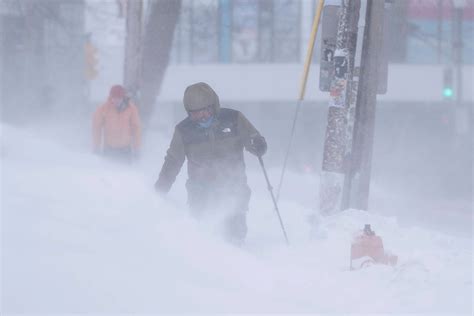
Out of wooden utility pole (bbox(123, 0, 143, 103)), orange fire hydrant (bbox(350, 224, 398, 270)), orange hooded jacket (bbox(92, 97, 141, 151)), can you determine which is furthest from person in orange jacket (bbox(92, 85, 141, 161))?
orange fire hydrant (bbox(350, 224, 398, 270))

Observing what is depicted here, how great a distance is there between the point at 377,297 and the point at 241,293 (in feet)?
3.44

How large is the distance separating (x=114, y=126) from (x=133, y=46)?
3.43 metres

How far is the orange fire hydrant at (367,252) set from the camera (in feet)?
21.4

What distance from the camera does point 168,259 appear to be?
586cm

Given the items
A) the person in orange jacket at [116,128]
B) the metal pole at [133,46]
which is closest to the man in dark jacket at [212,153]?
the person in orange jacket at [116,128]

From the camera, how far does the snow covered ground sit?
5004 millimetres

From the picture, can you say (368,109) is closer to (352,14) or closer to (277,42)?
(352,14)

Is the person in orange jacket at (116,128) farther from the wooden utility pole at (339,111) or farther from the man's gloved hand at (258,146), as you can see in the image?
the man's gloved hand at (258,146)

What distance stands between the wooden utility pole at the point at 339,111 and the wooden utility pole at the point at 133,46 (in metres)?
7.23

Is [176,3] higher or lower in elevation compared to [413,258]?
higher

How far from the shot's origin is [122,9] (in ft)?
60.3

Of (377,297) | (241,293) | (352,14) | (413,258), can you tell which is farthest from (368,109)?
(241,293)

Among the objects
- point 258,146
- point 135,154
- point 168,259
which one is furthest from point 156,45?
point 168,259

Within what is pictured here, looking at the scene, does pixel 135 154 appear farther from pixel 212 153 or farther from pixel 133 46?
pixel 212 153
